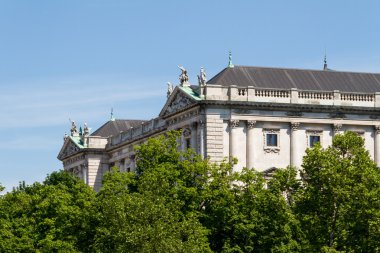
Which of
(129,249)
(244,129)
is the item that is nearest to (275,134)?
(244,129)

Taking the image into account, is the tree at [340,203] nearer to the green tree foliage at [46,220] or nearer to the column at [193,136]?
the green tree foliage at [46,220]

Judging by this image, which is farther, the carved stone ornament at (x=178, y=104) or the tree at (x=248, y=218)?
the carved stone ornament at (x=178, y=104)

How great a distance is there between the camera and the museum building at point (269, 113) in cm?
14538

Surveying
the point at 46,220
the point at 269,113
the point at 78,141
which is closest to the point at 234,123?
the point at 269,113

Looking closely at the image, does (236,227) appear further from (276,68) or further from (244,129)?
(276,68)

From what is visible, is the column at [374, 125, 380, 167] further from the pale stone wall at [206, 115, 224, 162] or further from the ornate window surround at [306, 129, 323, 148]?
the pale stone wall at [206, 115, 224, 162]

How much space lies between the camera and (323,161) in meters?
108

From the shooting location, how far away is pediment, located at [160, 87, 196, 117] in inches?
5817

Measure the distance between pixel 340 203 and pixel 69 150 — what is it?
90662 millimetres

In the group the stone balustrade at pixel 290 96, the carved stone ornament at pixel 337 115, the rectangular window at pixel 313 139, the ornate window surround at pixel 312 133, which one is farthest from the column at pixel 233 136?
the carved stone ornament at pixel 337 115

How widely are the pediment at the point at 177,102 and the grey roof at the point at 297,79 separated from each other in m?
3.14

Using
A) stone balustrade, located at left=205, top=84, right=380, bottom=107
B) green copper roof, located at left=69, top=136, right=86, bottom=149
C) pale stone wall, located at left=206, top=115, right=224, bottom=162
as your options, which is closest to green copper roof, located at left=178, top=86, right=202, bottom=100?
stone balustrade, located at left=205, top=84, right=380, bottom=107

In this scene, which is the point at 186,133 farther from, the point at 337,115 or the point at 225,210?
the point at 225,210

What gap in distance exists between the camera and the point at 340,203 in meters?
107
